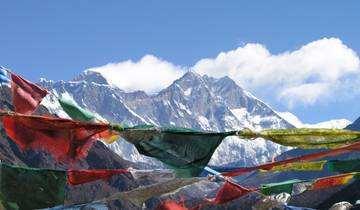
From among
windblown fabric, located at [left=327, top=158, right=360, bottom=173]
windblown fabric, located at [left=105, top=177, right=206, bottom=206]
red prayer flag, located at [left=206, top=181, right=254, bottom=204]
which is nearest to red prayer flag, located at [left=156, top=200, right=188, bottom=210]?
red prayer flag, located at [left=206, top=181, right=254, bottom=204]

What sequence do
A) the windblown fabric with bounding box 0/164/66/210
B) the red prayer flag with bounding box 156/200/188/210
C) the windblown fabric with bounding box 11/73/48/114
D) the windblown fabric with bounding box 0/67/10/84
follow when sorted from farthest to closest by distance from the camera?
→ 1. the red prayer flag with bounding box 156/200/188/210
2. the windblown fabric with bounding box 0/67/10/84
3. the windblown fabric with bounding box 11/73/48/114
4. the windblown fabric with bounding box 0/164/66/210

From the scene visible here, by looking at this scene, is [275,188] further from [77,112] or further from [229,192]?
[77,112]

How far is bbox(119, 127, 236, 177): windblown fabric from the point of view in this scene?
10.4 metres

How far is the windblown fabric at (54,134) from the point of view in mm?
10773

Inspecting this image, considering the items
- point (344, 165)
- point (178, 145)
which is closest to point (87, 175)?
point (178, 145)

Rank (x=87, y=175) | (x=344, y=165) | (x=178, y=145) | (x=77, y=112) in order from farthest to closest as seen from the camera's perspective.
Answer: (x=344, y=165), (x=87, y=175), (x=77, y=112), (x=178, y=145)

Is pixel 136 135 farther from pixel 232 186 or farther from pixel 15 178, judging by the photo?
pixel 232 186

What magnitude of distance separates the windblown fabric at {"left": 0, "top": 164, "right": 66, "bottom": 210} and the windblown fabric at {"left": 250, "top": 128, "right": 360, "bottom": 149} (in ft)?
12.8

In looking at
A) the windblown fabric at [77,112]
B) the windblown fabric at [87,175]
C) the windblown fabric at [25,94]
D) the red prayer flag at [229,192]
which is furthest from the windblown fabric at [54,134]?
the red prayer flag at [229,192]

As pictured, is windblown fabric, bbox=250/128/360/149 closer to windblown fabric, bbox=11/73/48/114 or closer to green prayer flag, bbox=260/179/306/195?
windblown fabric, bbox=11/73/48/114

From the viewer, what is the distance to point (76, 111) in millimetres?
12328

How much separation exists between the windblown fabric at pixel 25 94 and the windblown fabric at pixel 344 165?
23.3 feet

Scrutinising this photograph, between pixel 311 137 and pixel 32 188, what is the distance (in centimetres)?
484

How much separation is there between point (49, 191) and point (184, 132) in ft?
9.56
